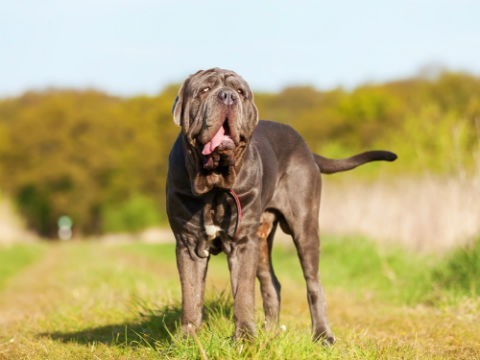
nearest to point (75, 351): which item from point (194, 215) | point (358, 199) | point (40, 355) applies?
point (40, 355)

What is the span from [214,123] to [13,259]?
1682 cm

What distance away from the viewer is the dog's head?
3.79 metres

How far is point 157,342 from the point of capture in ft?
14.0

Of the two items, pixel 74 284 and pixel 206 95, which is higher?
pixel 206 95

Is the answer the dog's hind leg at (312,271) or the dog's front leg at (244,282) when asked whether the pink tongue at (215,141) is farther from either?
the dog's hind leg at (312,271)

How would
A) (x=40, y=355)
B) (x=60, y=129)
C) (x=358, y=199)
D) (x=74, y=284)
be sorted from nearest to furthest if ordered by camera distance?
(x=40, y=355)
(x=74, y=284)
(x=358, y=199)
(x=60, y=129)

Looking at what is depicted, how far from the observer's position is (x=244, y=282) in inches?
163

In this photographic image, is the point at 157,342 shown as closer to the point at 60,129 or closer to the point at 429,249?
the point at 429,249

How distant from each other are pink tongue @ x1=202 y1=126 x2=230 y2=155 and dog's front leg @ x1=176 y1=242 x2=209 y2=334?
27.6 inches

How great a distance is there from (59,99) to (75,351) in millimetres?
47945

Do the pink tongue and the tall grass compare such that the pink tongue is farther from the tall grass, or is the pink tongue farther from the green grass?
the green grass

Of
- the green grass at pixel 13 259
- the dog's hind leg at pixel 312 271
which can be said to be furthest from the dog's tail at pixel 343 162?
the green grass at pixel 13 259

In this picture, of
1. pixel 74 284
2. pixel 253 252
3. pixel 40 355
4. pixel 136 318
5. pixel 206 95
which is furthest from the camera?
pixel 74 284

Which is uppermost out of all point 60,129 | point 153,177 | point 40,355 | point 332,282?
point 40,355
